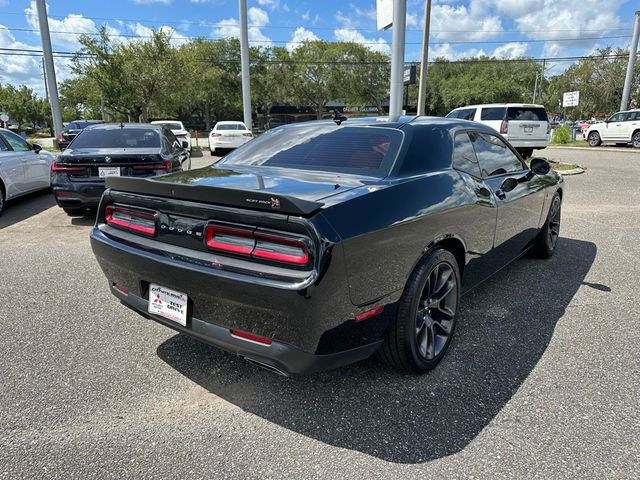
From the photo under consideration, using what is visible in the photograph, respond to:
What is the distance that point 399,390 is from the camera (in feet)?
8.50

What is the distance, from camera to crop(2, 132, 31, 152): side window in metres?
8.24

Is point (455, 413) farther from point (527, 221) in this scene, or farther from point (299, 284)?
point (527, 221)

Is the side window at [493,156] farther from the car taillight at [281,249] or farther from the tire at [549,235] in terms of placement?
the car taillight at [281,249]

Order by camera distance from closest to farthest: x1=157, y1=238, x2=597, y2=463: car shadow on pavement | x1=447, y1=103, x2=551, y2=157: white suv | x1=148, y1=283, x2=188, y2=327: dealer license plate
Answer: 1. x1=157, y1=238, x2=597, y2=463: car shadow on pavement
2. x1=148, y1=283, x2=188, y2=327: dealer license plate
3. x1=447, y1=103, x2=551, y2=157: white suv

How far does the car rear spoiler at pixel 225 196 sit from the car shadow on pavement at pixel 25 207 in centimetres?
576

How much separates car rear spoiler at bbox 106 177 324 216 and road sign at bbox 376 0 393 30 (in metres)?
9.95

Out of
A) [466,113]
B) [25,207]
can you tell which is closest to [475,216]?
[25,207]

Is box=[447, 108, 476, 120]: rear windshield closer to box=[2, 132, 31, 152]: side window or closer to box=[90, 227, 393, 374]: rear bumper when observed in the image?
box=[2, 132, 31, 152]: side window

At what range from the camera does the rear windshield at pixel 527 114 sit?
1459 centimetres

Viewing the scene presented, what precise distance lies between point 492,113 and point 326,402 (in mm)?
14561

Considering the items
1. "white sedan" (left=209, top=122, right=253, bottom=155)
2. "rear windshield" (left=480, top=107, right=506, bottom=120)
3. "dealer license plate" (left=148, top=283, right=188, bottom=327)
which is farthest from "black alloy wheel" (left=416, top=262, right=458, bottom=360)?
"white sedan" (left=209, top=122, right=253, bottom=155)

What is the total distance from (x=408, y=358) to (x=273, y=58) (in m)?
58.3

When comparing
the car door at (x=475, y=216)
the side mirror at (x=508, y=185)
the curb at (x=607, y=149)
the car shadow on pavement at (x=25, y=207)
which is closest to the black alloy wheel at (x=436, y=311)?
the car door at (x=475, y=216)

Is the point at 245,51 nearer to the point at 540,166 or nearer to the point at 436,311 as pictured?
the point at 540,166
